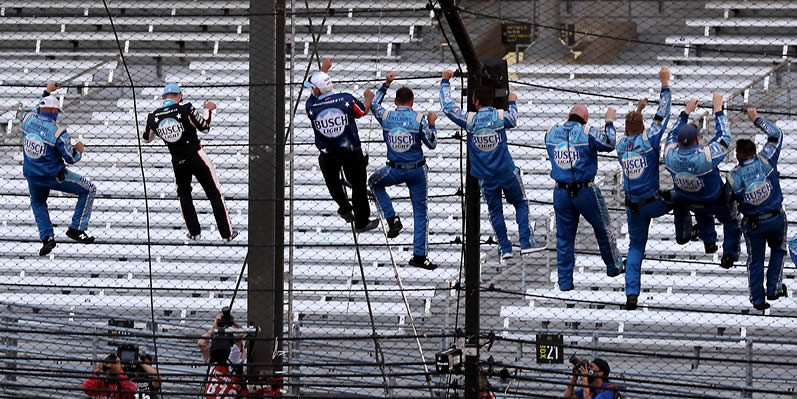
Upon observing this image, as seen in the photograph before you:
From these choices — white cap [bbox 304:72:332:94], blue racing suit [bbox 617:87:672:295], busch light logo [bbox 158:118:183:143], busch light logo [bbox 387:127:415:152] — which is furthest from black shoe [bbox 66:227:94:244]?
blue racing suit [bbox 617:87:672:295]

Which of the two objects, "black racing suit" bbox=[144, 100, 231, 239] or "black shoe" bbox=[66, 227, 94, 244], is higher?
"black racing suit" bbox=[144, 100, 231, 239]

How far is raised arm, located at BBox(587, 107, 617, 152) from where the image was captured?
7.41m

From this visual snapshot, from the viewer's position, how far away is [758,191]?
738cm

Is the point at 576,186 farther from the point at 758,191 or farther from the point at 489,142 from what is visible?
the point at 758,191

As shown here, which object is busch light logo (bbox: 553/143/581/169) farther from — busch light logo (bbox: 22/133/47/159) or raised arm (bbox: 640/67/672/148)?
busch light logo (bbox: 22/133/47/159)

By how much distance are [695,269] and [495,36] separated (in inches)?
183

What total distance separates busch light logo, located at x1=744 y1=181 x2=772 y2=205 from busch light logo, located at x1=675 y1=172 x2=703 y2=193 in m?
0.31

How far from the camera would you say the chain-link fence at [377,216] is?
417 inches

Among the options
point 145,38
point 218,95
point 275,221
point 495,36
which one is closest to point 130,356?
point 275,221

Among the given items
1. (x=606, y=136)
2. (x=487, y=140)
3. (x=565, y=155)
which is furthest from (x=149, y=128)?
(x=606, y=136)

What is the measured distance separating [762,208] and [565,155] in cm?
127

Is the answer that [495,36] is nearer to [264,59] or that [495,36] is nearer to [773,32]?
[773,32]

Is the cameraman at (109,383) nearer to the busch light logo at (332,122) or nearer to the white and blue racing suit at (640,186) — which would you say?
the busch light logo at (332,122)

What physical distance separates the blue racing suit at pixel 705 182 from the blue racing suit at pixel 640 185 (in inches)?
4.5
